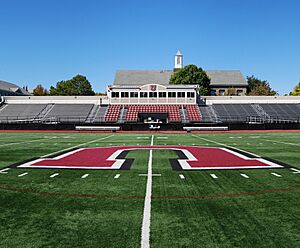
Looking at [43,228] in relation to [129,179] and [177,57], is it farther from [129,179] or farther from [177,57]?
A: [177,57]

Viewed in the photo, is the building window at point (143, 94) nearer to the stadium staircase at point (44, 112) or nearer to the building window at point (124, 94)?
the building window at point (124, 94)

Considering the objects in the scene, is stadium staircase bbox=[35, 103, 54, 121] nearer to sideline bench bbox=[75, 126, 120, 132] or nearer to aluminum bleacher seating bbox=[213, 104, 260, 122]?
sideline bench bbox=[75, 126, 120, 132]

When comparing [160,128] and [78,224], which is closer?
[78,224]

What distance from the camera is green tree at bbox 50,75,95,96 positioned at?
3772 inches

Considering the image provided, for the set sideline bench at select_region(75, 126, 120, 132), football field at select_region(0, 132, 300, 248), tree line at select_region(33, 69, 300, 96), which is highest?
tree line at select_region(33, 69, 300, 96)

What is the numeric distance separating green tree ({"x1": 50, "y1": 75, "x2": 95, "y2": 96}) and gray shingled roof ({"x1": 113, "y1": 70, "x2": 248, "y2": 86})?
14.1m

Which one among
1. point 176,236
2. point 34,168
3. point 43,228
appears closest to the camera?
point 176,236

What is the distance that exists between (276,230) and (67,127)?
36.7 meters

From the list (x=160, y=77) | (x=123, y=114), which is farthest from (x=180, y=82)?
(x=123, y=114)

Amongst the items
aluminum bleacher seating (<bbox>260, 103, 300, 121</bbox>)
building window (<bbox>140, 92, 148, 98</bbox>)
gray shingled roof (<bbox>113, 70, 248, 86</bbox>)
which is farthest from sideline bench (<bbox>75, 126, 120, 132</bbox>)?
gray shingled roof (<bbox>113, 70, 248, 86</bbox>)

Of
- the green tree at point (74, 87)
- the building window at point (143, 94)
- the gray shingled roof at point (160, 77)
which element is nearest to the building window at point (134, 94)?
the building window at point (143, 94)

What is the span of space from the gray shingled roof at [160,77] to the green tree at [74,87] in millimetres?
14096

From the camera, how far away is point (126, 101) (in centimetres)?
5625

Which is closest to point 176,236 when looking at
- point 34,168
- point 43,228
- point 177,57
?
point 43,228
